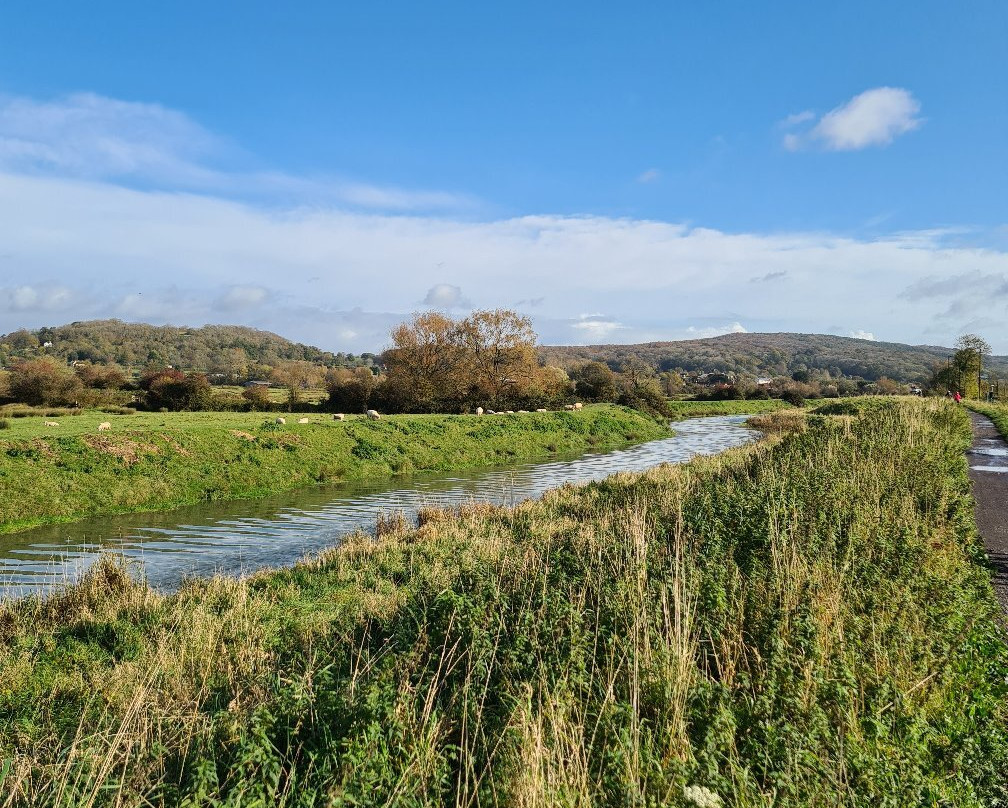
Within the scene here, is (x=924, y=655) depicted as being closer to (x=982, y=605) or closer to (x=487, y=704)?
(x=982, y=605)

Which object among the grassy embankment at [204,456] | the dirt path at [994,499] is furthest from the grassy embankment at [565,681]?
the grassy embankment at [204,456]

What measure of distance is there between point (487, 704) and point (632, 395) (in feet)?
222

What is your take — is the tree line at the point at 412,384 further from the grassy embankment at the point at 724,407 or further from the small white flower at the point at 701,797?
the small white flower at the point at 701,797

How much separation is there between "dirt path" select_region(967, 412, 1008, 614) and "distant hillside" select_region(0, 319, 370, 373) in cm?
10970

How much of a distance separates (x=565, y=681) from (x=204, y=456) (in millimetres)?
26124

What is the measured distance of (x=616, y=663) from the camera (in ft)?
18.9

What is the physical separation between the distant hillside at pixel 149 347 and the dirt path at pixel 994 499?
360ft

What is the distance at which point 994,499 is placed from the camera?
14.9 meters

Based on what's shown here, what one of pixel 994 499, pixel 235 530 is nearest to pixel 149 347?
pixel 235 530

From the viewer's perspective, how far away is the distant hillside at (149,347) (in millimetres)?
122500

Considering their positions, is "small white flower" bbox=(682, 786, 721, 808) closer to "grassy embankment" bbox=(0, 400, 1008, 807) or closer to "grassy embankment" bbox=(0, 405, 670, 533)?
"grassy embankment" bbox=(0, 400, 1008, 807)

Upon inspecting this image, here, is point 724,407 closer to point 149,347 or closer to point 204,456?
A: point 204,456

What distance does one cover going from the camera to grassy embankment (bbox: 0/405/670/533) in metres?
21.7

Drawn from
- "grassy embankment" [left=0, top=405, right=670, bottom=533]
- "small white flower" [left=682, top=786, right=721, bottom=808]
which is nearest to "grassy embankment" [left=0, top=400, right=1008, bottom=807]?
"small white flower" [left=682, top=786, right=721, bottom=808]
